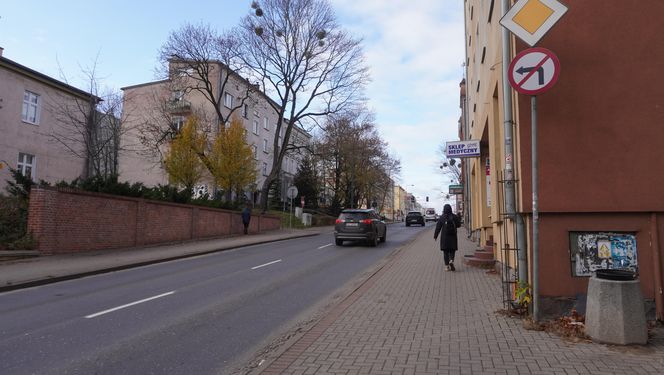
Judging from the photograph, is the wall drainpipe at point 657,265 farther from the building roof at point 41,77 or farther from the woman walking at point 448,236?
the building roof at point 41,77

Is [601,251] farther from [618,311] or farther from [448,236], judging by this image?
[448,236]

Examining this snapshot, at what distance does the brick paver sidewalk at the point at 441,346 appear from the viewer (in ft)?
14.4

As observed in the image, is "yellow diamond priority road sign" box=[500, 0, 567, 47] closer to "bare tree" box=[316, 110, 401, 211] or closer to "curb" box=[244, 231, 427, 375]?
"curb" box=[244, 231, 427, 375]

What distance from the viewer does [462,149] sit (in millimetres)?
12602

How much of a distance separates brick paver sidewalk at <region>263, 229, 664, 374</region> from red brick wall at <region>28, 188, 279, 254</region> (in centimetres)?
1136

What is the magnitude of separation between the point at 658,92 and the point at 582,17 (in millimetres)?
1361

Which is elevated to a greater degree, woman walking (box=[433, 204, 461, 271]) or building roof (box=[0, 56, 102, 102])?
building roof (box=[0, 56, 102, 102])

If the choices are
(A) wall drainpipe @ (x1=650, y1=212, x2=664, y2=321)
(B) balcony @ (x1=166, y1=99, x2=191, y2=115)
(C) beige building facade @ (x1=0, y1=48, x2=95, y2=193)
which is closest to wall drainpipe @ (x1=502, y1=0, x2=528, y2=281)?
(A) wall drainpipe @ (x1=650, y1=212, x2=664, y2=321)

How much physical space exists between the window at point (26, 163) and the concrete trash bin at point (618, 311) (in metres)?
30.2

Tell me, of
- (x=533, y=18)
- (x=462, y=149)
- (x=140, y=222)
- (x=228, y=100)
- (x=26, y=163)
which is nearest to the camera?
(x=533, y=18)

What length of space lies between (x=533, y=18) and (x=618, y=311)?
3.45m

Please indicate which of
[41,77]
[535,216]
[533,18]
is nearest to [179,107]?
[41,77]

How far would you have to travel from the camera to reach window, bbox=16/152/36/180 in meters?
27.6

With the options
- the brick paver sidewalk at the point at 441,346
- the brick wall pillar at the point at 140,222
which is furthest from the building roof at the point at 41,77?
the brick paver sidewalk at the point at 441,346
